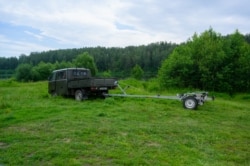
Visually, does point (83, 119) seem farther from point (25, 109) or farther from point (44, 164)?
point (44, 164)

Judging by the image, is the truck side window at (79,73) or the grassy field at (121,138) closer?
the grassy field at (121,138)

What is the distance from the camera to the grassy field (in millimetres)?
5265

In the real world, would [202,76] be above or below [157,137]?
above

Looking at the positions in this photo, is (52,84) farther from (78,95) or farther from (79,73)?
(78,95)

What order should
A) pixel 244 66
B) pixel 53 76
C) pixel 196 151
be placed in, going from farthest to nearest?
1. pixel 244 66
2. pixel 53 76
3. pixel 196 151

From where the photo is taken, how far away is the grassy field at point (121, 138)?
5265mm

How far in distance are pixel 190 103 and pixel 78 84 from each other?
19.9ft

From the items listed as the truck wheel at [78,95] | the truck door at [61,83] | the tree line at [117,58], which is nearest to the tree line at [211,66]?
the truck door at [61,83]

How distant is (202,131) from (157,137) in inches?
65.0

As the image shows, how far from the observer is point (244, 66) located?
83.5 feet

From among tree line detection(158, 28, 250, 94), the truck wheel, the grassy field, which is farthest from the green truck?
tree line detection(158, 28, 250, 94)

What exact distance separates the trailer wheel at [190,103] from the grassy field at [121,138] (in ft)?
5.10

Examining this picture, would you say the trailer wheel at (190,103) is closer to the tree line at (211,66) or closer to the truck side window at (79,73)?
the truck side window at (79,73)

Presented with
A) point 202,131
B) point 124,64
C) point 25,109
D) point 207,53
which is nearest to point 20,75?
point 124,64
